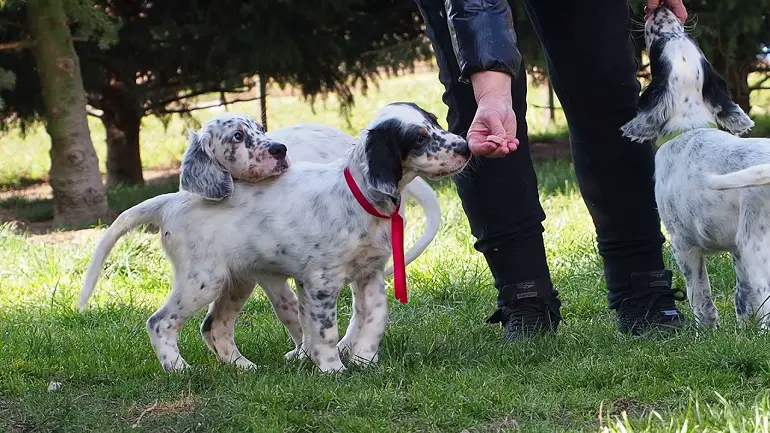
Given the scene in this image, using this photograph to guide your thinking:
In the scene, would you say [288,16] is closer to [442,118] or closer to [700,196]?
[442,118]

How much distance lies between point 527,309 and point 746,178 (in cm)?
110

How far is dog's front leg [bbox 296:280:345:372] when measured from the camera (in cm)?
412

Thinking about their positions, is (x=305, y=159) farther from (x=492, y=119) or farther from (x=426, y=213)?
(x=492, y=119)

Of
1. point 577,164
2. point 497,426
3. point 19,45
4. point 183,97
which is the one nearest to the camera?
point 497,426

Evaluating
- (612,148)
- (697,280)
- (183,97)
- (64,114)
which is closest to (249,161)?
(612,148)

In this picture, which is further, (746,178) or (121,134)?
(121,134)

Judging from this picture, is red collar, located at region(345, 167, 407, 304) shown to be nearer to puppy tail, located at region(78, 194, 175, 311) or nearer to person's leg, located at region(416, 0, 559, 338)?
person's leg, located at region(416, 0, 559, 338)

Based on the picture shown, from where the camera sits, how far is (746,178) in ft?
12.4

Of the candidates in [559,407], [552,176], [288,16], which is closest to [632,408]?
[559,407]

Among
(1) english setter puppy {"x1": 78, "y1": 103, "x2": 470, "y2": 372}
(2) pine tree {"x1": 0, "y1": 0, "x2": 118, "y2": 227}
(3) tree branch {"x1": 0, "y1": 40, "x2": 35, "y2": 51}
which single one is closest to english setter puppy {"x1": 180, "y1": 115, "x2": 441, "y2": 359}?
(1) english setter puppy {"x1": 78, "y1": 103, "x2": 470, "y2": 372}

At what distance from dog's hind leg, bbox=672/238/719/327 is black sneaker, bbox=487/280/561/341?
1.77 ft

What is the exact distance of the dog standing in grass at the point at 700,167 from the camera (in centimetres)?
407

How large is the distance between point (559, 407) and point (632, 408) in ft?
0.73

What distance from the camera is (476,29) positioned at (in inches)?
146
